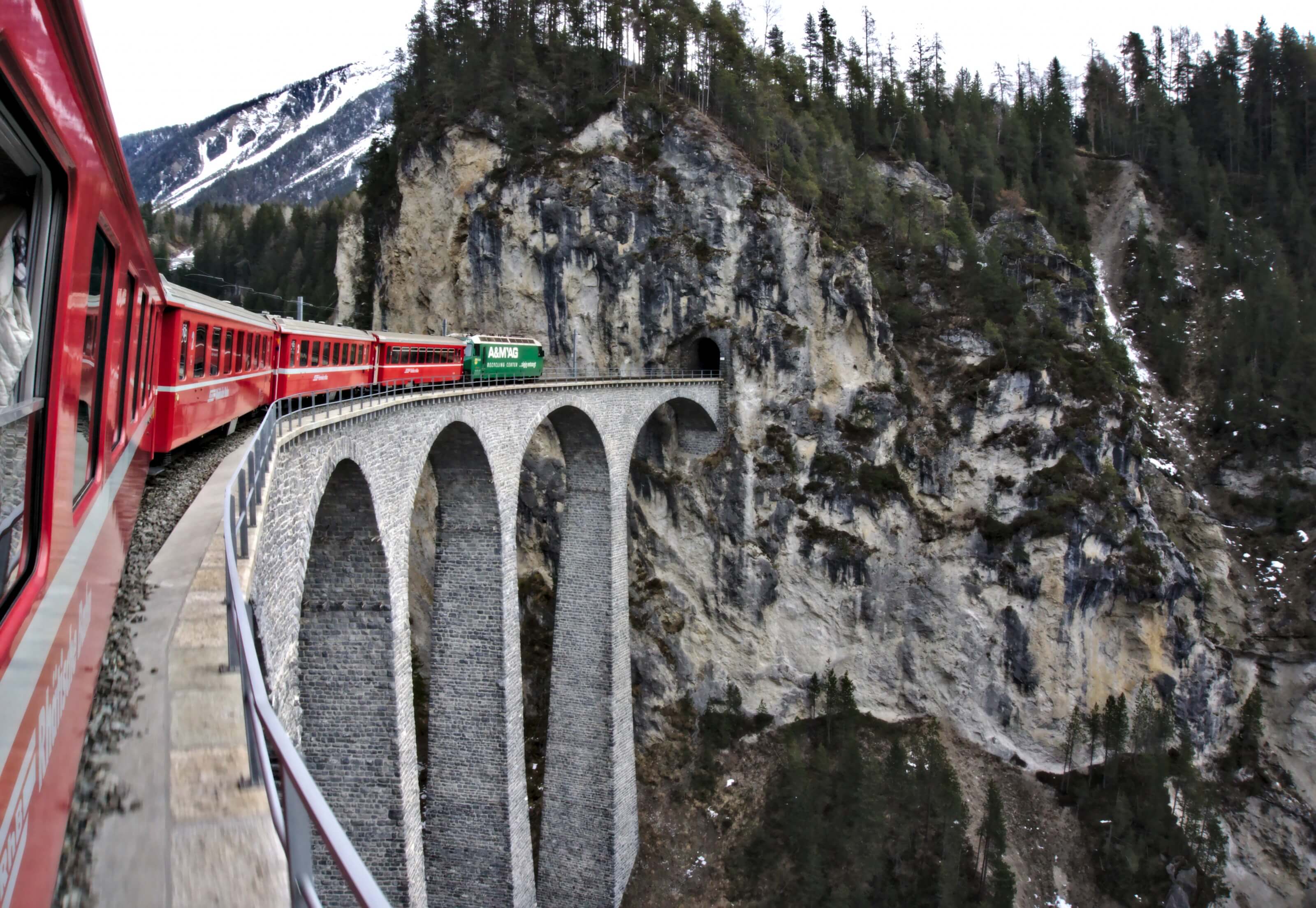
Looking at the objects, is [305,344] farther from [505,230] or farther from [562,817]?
[505,230]

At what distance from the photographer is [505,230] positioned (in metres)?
33.5

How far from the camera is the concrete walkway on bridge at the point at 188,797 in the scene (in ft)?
7.70

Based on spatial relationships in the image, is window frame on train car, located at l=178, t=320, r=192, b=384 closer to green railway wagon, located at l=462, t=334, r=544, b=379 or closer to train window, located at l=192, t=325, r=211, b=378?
train window, located at l=192, t=325, r=211, b=378

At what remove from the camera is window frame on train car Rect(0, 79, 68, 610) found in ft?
8.52

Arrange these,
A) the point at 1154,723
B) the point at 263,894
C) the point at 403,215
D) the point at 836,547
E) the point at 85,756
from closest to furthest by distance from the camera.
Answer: the point at 263,894 < the point at 85,756 < the point at 1154,723 < the point at 836,547 < the point at 403,215

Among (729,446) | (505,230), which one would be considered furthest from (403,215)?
(729,446)

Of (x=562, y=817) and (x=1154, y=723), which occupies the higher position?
(x=1154, y=723)

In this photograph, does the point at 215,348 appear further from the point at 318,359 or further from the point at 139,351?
the point at 318,359

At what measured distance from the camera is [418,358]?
20656mm

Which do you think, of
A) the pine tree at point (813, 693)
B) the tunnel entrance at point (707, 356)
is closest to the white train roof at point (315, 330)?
the tunnel entrance at point (707, 356)

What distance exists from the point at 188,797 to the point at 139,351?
494 cm

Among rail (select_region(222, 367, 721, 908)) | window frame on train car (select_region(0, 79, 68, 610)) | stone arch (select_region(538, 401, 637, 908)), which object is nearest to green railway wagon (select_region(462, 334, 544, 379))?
stone arch (select_region(538, 401, 637, 908))

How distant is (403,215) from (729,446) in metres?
17.7

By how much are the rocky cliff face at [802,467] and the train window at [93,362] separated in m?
28.0
